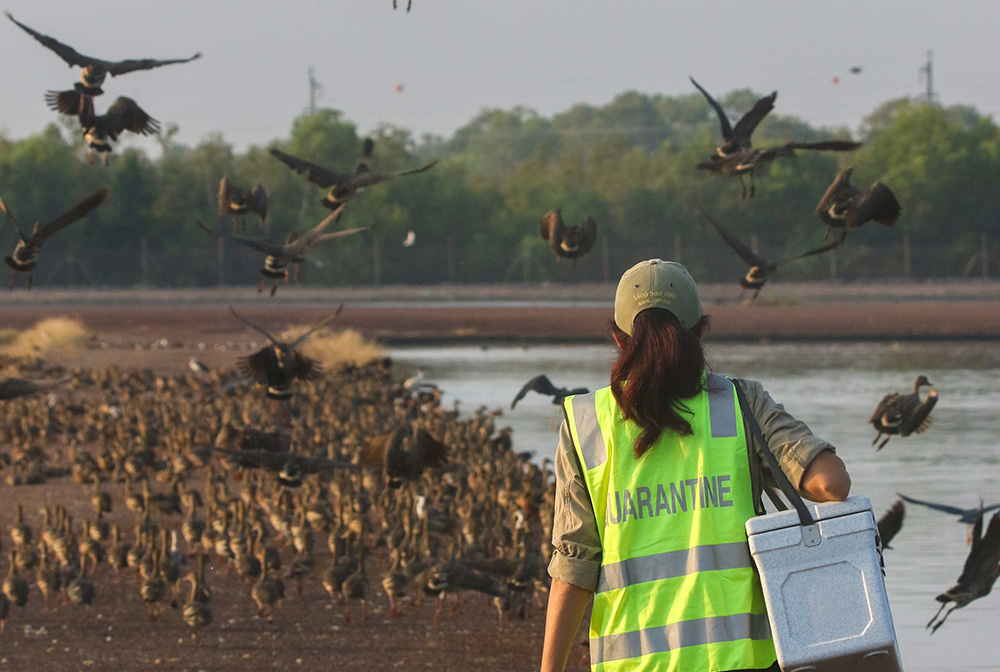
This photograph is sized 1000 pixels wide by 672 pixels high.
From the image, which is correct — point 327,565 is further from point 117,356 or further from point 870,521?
point 117,356

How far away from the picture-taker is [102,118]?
33.8 feet

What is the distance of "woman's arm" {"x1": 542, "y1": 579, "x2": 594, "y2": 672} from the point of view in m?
3.78

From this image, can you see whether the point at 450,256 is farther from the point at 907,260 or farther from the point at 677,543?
the point at 677,543

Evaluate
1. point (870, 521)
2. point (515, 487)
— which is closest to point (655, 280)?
point (870, 521)

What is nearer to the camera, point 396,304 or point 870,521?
point 870,521

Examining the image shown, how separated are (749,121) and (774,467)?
678 cm

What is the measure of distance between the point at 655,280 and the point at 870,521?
79 cm

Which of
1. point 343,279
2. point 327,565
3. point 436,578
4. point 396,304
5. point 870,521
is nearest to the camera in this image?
point 870,521

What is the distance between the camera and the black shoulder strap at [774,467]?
3.46 m

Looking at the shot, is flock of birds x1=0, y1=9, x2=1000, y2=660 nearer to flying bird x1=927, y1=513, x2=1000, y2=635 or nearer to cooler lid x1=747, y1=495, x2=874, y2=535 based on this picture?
flying bird x1=927, y1=513, x2=1000, y2=635

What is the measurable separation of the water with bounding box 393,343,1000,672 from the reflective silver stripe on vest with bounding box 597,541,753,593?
0.68 meters

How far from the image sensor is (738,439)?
370 centimetres

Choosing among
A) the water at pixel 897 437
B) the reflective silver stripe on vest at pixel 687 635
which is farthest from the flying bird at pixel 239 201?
the reflective silver stripe on vest at pixel 687 635

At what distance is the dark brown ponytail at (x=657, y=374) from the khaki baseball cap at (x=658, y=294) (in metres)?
0.02
